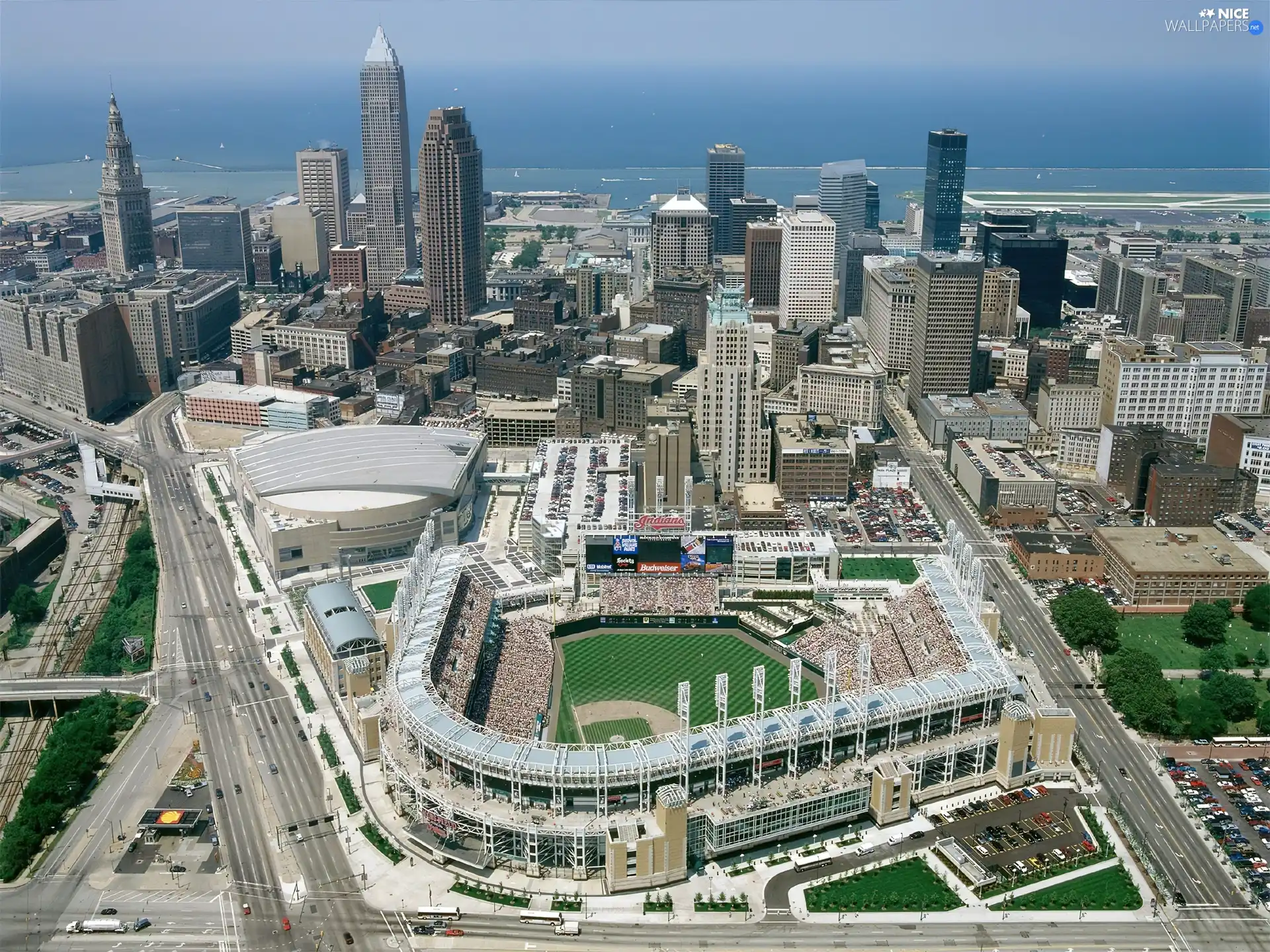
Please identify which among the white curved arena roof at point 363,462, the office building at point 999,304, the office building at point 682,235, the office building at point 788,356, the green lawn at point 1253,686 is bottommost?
the green lawn at point 1253,686

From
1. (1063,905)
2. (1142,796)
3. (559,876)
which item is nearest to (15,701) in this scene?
(559,876)

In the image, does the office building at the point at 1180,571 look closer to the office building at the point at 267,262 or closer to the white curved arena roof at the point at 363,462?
the white curved arena roof at the point at 363,462

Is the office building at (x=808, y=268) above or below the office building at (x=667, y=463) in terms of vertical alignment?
above

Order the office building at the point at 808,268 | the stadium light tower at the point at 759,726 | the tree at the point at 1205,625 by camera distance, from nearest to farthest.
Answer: the stadium light tower at the point at 759,726
the tree at the point at 1205,625
the office building at the point at 808,268

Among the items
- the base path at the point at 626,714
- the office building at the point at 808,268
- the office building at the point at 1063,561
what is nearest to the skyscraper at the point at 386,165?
the office building at the point at 808,268

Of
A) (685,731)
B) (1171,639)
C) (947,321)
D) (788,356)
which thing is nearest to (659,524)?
(685,731)

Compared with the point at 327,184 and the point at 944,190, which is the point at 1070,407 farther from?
the point at 327,184

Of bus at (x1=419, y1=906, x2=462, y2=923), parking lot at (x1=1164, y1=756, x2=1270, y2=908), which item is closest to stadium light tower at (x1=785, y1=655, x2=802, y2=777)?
bus at (x1=419, y1=906, x2=462, y2=923)
